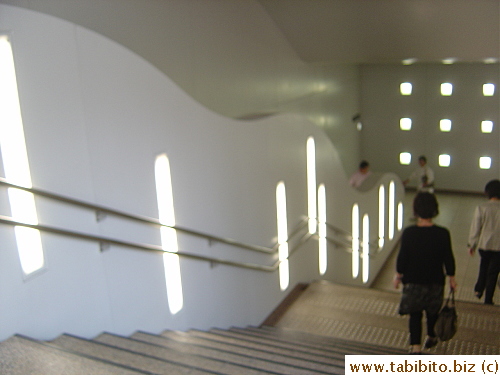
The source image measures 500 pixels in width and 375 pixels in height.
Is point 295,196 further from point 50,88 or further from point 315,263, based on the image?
point 50,88

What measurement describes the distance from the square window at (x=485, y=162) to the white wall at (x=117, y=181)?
32.7ft

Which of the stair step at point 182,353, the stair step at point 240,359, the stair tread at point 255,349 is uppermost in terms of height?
the stair step at point 182,353

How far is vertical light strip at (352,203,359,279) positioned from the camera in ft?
32.7

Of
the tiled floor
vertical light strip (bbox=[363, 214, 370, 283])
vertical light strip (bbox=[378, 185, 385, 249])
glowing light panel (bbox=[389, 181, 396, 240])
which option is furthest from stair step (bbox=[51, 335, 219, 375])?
glowing light panel (bbox=[389, 181, 396, 240])

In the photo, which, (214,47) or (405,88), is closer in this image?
(214,47)

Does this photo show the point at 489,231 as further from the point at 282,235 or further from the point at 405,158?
the point at 405,158

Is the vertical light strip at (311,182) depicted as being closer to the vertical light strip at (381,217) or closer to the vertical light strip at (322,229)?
the vertical light strip at (322,229)

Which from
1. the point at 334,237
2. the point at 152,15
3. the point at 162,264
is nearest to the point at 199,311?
the point at 162,264

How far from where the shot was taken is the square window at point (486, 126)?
47.0 feet

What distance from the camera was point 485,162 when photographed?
14.7 meters

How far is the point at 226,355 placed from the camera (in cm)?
430

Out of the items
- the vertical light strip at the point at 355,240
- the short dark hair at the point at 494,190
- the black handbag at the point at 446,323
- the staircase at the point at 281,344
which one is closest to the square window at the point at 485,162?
the vertical light strip at the point at 355,240

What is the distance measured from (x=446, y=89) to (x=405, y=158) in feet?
7.06

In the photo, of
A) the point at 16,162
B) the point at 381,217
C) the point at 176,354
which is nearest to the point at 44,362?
the point at 176,354
